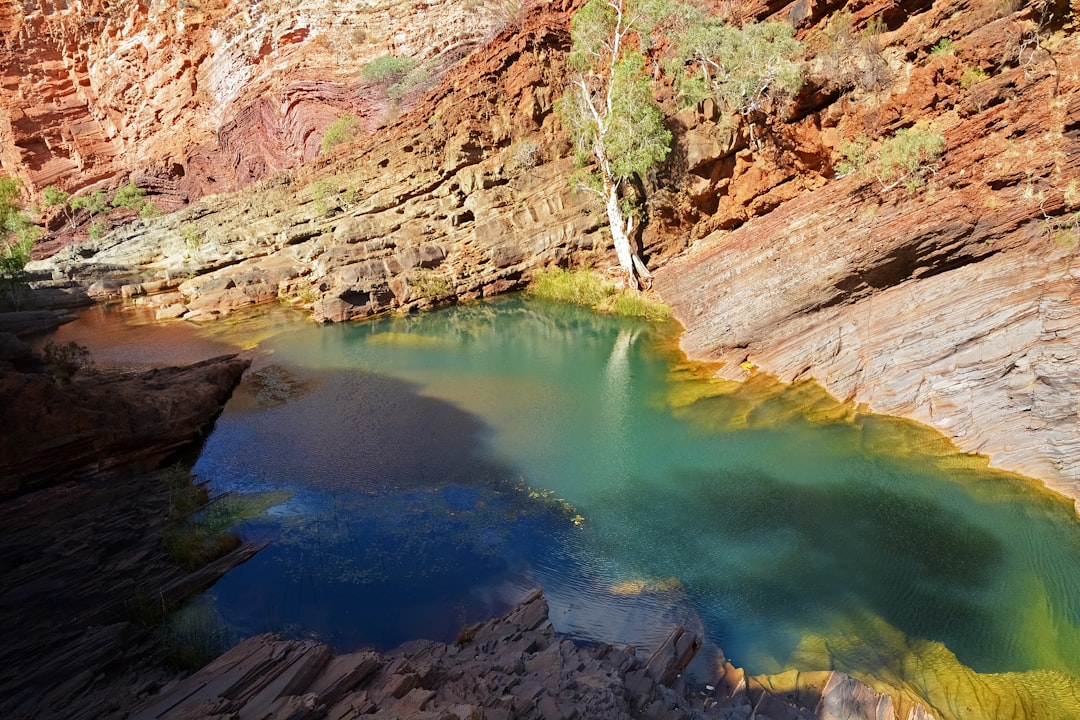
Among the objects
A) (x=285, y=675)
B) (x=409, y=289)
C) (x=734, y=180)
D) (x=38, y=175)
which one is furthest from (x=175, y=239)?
(x=285, y=675)

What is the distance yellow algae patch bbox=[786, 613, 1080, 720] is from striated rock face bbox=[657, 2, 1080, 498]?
17.3 feet

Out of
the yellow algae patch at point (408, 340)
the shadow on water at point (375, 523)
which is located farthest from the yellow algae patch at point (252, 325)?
the shadow on water at point (375, 523)

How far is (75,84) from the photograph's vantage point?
5053cm

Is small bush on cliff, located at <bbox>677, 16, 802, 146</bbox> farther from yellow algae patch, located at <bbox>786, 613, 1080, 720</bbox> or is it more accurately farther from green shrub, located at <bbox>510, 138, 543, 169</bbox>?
yellow algae patch, located at <bbox>786, 613, 1080, 720</bbox>

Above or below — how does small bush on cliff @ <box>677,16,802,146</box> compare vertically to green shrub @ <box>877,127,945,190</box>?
above

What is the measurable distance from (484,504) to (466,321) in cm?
1349

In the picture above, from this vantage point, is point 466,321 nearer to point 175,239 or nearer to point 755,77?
point 755,77

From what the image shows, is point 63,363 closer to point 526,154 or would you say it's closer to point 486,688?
point 486,688

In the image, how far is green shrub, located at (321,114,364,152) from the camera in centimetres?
3931

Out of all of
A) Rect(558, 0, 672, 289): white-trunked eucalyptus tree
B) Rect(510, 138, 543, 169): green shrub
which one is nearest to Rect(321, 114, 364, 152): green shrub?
Rect(510, 138, 543, 169): green shrub

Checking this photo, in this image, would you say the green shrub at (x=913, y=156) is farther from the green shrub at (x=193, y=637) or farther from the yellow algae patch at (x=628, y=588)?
the green shrub at (x=193, y=637)

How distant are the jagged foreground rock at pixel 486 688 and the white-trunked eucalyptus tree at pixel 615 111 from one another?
1848cm

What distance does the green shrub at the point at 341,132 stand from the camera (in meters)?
39.3

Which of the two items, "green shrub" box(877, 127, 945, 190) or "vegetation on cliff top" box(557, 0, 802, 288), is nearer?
"green shrub" box(877, 127, 945, 190)
